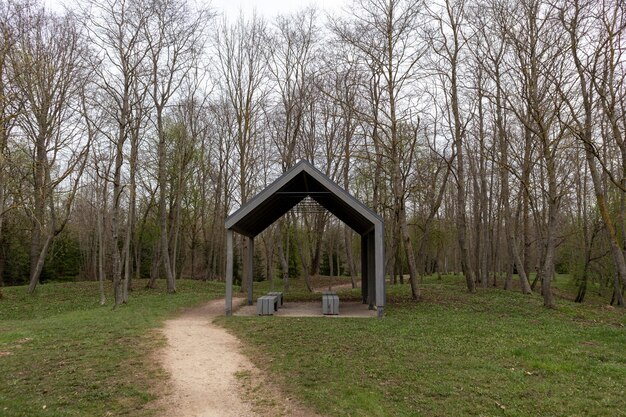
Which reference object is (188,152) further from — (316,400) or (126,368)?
(316,400)

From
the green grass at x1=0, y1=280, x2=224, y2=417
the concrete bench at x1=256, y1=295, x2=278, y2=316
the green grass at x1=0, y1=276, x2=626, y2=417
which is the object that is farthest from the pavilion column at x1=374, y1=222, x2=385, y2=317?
the green grass at x1=0, y1=280, x2=224, y2=417

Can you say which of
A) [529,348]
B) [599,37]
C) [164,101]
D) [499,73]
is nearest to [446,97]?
[499,73]

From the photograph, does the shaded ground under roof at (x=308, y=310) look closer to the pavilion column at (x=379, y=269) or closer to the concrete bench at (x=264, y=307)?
the concrete bench at (x=264, y=307)

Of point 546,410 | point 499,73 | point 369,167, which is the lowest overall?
point 546,410

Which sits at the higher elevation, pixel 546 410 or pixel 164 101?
→ pixel 164 101

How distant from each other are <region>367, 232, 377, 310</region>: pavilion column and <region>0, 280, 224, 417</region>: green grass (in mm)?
7030

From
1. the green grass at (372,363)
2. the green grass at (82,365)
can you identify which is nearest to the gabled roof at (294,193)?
the green grass at (372,363)

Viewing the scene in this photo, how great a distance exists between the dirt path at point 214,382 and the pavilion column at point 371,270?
22.4ft

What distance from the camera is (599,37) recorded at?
11234 mm

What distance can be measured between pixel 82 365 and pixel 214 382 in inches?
95.7

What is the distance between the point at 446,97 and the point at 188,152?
1434 cm

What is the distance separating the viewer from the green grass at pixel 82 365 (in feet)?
18.8

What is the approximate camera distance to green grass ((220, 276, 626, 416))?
19.0ft

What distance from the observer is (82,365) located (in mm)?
7449
